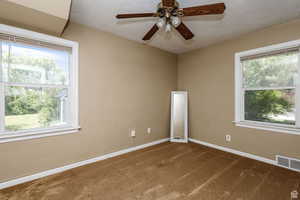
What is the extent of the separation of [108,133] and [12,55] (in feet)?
5.97

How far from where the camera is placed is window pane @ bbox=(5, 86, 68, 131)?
1854 mm

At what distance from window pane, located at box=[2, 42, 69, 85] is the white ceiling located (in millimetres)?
692

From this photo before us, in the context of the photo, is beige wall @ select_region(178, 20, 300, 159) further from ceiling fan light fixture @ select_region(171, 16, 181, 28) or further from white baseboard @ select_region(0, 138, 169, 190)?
ceiling fan light fixture @ select_region(171, 16, 181, 28)

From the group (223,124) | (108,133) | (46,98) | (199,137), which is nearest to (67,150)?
(108,133)

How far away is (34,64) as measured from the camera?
201 centimetres

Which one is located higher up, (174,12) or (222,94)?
(174,12)

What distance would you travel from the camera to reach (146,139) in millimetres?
3279

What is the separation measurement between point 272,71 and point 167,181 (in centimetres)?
260

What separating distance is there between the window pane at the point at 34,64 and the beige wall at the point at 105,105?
296 mm

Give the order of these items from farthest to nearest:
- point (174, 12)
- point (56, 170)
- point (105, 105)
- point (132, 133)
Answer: point (132, 133), point (105, 105), point (56, 170), point (174, 12)

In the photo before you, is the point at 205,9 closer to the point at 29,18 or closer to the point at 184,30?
the point at 184,30

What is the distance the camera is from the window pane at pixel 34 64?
5.98 feet

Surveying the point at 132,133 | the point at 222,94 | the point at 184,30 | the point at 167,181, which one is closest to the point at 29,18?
the point at 184,30

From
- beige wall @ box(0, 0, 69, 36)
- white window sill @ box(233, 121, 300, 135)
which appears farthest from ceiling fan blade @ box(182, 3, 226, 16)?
white window sill @ box(233, 121, 300, 135)
